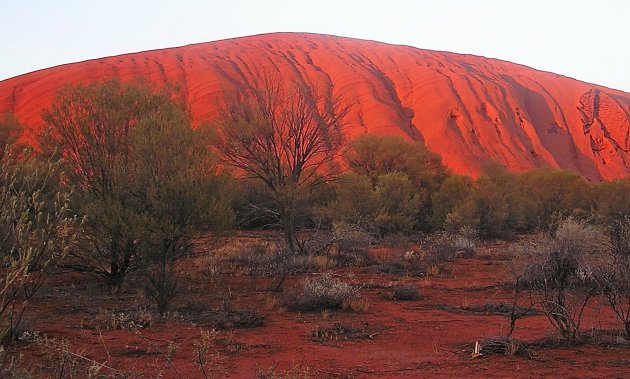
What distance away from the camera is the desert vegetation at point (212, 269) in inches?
241

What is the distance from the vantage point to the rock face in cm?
4934

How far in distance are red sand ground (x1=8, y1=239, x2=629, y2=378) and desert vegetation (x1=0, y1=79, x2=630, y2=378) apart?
0.06 m

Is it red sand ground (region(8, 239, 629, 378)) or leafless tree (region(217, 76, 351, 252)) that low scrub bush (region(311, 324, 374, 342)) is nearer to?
red sand ground (region(8, 239, 629, 378))

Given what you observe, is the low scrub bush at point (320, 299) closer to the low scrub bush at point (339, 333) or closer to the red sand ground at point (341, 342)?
the red sand ground at point (341, 342)

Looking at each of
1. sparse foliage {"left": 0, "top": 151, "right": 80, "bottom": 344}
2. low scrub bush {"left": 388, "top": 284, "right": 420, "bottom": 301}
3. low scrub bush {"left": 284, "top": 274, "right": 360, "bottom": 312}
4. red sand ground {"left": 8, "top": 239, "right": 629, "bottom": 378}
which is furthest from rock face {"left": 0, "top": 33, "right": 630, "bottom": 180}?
sparse foliage {"left": 0, "top": 151, "right": 80, "bottom": 344}

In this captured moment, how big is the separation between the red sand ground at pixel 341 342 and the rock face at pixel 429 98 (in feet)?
112

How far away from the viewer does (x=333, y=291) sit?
990 cm

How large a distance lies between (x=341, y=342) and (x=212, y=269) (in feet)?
18.7

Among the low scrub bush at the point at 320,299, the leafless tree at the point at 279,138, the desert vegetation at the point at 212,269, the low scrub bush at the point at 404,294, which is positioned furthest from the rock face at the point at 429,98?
the low scrub bush at the point at 320,299

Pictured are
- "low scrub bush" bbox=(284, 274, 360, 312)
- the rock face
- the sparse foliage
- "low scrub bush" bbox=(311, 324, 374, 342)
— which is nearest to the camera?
the sparse foliage

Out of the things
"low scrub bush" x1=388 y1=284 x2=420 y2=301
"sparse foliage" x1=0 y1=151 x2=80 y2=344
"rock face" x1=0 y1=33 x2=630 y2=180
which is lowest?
"low scrub bush" x1=388 y1=284 x2=420 y2=301

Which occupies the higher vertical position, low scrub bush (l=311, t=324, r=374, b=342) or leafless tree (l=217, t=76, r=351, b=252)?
leafless tree (l=217, t=76, r=351, b=252)

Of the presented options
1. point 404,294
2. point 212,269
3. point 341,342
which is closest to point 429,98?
point 212,269

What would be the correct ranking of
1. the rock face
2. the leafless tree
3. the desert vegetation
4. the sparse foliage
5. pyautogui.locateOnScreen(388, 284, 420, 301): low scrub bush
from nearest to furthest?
the sparse foliage
the desert vegetation
pyautogui.locateOnScreen(388, 284, 420, 301): low scrub bush
the leafless tree
the rock face
